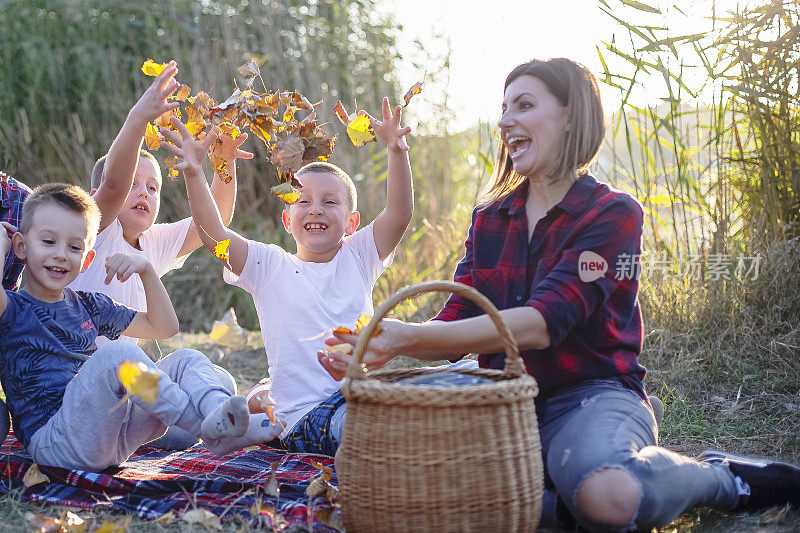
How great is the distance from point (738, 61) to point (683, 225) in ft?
2.62

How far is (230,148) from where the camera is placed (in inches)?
108

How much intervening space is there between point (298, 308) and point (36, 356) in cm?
83

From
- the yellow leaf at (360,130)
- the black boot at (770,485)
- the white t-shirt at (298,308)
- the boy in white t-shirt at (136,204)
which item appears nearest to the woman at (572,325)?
the black boot at (770,485)

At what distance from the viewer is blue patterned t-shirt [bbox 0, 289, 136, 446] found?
8.14 ft

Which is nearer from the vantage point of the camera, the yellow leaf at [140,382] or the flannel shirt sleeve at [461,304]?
the yellow leaf at [140,382]

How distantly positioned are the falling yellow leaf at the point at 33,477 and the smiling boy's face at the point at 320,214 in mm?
1122

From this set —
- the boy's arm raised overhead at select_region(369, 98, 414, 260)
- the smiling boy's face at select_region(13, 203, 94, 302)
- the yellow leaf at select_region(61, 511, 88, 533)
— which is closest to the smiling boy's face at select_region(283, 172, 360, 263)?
the boy's arm raised overhead at select_region(369, 98, 414, 260)

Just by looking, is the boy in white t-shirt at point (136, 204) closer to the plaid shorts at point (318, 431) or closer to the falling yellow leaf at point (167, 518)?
the plaid shorts at point (318, 431)

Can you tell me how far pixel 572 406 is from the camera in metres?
2.22

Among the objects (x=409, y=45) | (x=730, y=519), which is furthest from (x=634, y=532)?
(x=409, y=45)

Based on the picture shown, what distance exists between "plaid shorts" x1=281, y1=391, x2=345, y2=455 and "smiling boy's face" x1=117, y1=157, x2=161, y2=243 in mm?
983

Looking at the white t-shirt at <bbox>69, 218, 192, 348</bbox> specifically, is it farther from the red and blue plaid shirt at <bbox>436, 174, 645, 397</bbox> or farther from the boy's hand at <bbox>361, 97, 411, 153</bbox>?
the red and blue plaid shirt at <bbox>436, 174, 645, 397</bbox>

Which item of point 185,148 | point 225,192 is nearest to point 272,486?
point 185,148

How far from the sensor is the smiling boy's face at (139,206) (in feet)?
10.2
